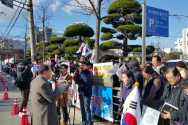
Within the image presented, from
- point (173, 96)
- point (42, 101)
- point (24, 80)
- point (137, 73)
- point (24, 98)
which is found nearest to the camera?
point (173, 96)

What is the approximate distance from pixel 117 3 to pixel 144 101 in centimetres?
1287

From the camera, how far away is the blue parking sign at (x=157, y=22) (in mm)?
6375

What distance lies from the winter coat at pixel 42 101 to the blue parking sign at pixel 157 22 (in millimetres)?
4670

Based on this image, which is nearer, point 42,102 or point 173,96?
point 173,96

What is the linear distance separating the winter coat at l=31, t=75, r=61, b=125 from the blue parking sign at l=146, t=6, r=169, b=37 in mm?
4670

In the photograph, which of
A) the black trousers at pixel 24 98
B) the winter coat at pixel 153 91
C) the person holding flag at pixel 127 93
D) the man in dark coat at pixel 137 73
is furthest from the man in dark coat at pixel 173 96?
the black trousers at pixel 24 98

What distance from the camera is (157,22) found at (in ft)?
21.8

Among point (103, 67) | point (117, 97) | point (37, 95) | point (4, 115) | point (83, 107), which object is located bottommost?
point (4, 115)

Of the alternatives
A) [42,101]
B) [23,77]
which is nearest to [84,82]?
[42,101]

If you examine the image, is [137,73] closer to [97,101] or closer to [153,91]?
[153,91]

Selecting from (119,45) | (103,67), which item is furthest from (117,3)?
(103,67)

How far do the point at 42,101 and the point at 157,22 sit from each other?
213 inches

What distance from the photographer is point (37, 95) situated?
9.84 ft

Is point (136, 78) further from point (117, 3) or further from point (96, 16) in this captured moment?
point (117, 3)
